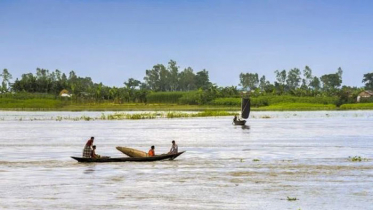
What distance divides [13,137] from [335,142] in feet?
116

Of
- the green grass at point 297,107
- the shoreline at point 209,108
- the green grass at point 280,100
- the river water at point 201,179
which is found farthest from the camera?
the green grass at point 280,100

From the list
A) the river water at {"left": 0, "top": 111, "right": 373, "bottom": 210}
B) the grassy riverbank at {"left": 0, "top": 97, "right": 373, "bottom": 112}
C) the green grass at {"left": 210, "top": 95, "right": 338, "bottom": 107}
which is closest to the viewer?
the river water at {"left": 0, "top": 111, "right": 373, "bottom": 210}

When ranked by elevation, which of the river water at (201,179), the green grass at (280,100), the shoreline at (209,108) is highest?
the green grass at (280,100)

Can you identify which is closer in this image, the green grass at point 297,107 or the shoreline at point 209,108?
the shoreline at point 209,108

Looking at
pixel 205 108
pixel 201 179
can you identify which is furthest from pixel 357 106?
pixel 201 179

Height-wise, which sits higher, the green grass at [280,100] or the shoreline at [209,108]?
the green grass at [280,100]

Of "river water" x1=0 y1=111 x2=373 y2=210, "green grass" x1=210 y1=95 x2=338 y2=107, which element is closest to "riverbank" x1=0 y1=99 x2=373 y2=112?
"green grass" x1=210 y1=95 x2=338 y2=107

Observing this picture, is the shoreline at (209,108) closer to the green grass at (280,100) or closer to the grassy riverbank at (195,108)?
the grassy riverbank at (195,108)

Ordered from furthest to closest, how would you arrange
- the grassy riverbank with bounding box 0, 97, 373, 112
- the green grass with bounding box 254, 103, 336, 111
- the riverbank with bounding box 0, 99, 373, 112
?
the grassy riverbank with bounding box 0, 97, 373, 112, the riverbank with bounding box 0, 99, 373, 112, the green grass with bounding box 254, 103, 336, 111

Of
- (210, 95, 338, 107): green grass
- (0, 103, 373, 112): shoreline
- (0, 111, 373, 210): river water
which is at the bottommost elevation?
(0, 111, 373, 210): river water

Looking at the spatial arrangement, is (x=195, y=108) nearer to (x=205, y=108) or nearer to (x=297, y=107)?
(x=205, y=108)

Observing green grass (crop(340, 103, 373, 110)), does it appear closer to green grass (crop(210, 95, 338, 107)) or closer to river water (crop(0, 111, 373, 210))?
green grass (crop(210, 95, 338, 107))

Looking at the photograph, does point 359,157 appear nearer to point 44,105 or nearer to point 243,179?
point 243,179

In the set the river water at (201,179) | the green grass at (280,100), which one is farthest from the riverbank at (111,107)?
the river water at (201,179)
